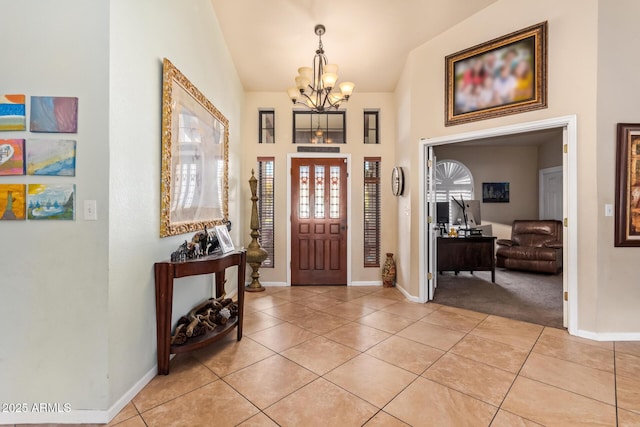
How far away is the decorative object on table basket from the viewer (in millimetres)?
4641

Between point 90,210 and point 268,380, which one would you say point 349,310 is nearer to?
point 268,380

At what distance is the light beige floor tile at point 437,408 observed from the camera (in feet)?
5.38

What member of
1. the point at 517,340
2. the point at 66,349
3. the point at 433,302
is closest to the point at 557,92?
the point at 517,340

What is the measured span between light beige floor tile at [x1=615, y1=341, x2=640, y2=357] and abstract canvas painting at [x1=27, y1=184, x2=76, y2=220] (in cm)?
436

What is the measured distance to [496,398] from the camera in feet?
6.04

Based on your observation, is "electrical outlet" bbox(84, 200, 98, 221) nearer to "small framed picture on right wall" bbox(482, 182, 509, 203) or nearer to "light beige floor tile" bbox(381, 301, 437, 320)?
"light beige floor tile" bbox(381, 301, 437, 320)

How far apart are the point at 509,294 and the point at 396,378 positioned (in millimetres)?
3184

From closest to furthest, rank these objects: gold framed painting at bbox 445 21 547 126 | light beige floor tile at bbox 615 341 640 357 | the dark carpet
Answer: light beige floor tile at bbox 615 341 640 357 → gold framed painting at bbox 445 21 547 126 → the dark carpet

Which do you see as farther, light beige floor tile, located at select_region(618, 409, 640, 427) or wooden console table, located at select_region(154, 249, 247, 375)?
wooden console table, located at select_region(154, 249, 247, 375)

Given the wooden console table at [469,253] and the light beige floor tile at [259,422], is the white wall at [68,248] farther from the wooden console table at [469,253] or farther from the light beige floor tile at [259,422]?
the wooden console table at [469,253]

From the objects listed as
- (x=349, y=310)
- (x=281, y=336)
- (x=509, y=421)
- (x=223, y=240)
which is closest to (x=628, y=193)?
(x=509, y=421)

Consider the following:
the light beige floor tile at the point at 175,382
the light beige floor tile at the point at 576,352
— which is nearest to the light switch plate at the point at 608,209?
the light beige floor tile at the point at 576,352

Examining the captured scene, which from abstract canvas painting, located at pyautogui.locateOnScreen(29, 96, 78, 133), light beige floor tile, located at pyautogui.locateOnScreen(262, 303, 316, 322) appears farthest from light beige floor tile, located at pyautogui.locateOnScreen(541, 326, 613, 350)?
abstract canvas painting, located at pyautogui.locateOnScreen(29, 96, 78, 133)

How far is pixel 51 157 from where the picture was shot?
1.65 m
